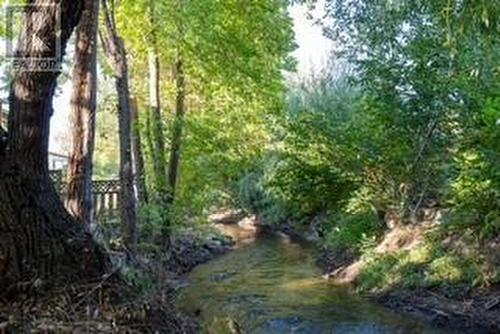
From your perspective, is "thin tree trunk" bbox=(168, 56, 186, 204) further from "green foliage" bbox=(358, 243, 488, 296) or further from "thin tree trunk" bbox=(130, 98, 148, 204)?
"green foliage" bbox=(358, 243, 488, 296)

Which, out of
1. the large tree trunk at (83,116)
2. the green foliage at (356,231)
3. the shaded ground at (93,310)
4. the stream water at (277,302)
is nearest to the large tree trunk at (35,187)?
the shaded ground at (93,310)

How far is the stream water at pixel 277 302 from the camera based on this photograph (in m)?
9.24

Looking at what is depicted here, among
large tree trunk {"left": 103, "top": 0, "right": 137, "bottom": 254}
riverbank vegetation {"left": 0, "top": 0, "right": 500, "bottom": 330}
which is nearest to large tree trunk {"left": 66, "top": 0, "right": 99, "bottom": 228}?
riverbank vegetation {"left": 0, "top": 0, "right": 500, "bottom": 330}

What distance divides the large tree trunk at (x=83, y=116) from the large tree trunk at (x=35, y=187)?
189 cm

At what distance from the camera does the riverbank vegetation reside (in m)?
9.31

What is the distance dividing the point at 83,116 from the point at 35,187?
88.5 inches

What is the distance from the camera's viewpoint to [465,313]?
9266 mm

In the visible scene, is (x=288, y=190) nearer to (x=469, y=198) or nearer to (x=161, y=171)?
(x=161, y=171)

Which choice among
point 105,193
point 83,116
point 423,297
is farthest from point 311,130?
point 83,116

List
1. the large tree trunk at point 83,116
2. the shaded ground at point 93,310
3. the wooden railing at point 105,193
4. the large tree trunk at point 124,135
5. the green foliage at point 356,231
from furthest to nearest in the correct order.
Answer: the green foliage at point 356,231 < the wooden railing at point 105,193 < the large tree trunk at point 124,135 < the large tree trunk at point 83,116 < the shaded ground at point 93,310

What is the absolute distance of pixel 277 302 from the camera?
11.0m

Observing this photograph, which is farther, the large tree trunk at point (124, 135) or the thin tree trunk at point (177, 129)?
the thin tree trunk at point (177, 129)

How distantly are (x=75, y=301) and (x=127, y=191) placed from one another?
15.0 ft

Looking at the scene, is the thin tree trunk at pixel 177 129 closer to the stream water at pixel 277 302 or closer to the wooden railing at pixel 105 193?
the wooden railing at pixel 105 193
